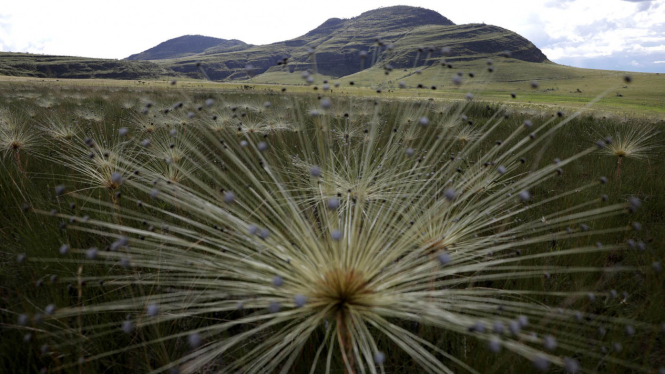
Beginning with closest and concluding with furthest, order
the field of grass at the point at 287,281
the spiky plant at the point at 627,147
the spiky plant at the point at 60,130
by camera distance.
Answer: the field of grass at the point at 287,281 → the spiky plant at the point at 627,147 → the spiky plant at the point at 60,130

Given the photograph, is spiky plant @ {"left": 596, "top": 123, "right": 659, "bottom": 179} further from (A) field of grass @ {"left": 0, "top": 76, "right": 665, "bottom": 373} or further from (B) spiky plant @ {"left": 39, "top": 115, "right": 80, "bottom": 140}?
(B) spiky plant @ {"left": 39, "top": 115, "right": 80, "bottom": 140}

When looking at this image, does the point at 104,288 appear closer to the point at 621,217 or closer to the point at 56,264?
the point at 56,264

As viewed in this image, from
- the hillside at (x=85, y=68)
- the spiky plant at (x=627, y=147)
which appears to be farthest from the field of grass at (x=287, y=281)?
the hillside at (x=85, y=68)

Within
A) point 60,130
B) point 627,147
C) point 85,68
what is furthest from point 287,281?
point 85,68

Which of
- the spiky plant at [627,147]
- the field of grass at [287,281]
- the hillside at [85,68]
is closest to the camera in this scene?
the field of grass at [287,281]

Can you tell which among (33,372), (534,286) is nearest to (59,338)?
(33,372)

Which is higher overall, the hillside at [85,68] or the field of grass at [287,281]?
the hillside at [85,68]

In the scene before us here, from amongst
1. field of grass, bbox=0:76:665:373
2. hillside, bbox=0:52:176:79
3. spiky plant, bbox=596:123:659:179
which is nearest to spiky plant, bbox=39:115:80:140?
field of grass, bbox=0:76:665:373

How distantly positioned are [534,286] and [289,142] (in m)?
5.58

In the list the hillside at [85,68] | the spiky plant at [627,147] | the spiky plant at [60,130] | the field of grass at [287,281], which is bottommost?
the field of grass at [287,281]

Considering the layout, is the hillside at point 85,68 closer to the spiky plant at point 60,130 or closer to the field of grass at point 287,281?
the spiky plant at point 60,130

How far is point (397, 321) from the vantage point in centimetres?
214

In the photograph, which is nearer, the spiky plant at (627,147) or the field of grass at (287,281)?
the field of grass at (287,281)

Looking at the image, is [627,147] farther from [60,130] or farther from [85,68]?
[85,68]
